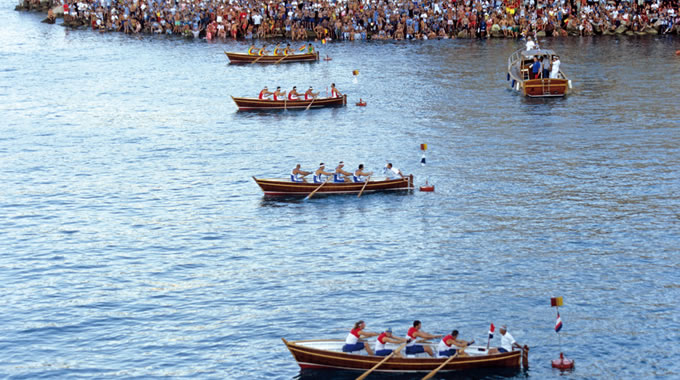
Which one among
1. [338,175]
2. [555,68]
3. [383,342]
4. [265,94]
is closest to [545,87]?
[555,68]

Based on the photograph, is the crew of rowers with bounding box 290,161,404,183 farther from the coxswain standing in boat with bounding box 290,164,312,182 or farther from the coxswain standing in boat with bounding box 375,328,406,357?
the coxswain standing in boat with bounding box 375,328,406,357

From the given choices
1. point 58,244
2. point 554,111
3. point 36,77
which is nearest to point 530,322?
point 58,244

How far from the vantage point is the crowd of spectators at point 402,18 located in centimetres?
10656

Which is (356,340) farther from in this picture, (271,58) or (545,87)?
(271,58)

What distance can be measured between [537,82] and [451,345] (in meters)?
48.0

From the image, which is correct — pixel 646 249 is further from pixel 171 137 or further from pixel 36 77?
pixel 36 77

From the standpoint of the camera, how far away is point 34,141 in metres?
73.0

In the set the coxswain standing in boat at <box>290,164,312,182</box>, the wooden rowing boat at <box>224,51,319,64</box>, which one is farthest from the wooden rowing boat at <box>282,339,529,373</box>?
the wooden rowing boat at <box>224,51,319,64</box>

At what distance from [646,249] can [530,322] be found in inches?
411

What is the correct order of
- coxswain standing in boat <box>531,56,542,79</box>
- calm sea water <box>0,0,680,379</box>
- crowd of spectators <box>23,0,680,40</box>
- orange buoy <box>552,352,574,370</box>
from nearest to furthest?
1. orange buoy <box>552,352,574,370</box>
2. calm sea water <box>0,0,680,379</box>
3. coxswain standing in boat <box>531,56,542,79</box>
4. crowd of spectators <box>23,0,680,40</box>

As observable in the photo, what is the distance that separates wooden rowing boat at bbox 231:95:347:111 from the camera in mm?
80688

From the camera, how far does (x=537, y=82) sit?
77.9 meters

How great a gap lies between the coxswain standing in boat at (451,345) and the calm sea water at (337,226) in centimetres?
314

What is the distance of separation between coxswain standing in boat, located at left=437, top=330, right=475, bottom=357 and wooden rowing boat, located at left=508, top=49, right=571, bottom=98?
47.4 meters
